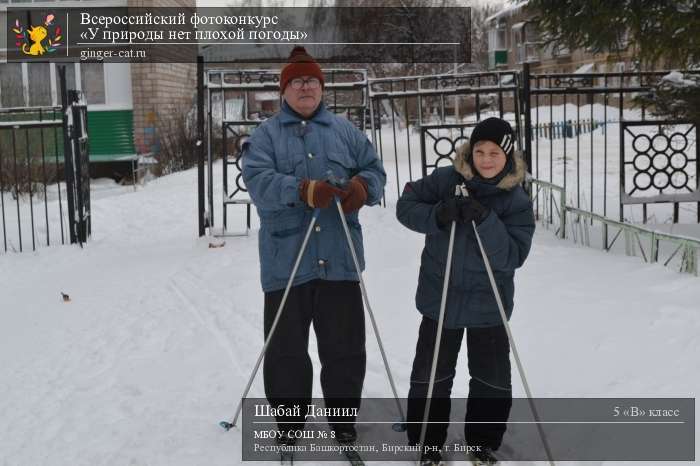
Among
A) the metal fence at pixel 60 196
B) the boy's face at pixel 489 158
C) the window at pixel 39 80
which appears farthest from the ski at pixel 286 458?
the window at pixel 39 80

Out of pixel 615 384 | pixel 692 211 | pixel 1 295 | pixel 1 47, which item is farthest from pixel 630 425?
pixel 1 47

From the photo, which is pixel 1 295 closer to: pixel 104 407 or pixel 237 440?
pixel 104 407

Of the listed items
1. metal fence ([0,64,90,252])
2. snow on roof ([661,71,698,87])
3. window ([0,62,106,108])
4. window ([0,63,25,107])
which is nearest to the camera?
snow on roof ([661,71,698,87])

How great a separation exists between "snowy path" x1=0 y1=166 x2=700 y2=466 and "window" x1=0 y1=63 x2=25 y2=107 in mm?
10916

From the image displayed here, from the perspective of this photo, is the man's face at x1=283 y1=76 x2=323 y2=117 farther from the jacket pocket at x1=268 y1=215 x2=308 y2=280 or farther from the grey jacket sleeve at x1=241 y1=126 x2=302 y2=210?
the jacket pocket at x1=268 y1=215 x2=308 y2=280

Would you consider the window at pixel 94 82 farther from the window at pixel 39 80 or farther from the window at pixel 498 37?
the window at pixel 498 37

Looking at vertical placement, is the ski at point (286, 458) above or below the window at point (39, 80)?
below

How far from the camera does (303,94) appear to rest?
311 cm

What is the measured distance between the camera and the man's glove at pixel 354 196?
299cm

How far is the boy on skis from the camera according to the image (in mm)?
2828

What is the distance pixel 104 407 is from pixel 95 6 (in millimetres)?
15828

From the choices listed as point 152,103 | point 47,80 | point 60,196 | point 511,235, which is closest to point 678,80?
point 511,235

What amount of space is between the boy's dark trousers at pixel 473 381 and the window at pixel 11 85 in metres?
16.0

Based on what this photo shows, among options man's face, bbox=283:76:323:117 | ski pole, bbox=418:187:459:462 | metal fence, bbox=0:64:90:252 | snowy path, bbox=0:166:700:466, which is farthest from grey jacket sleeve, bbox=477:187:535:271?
metal fence, bbox=0:64:90:252
